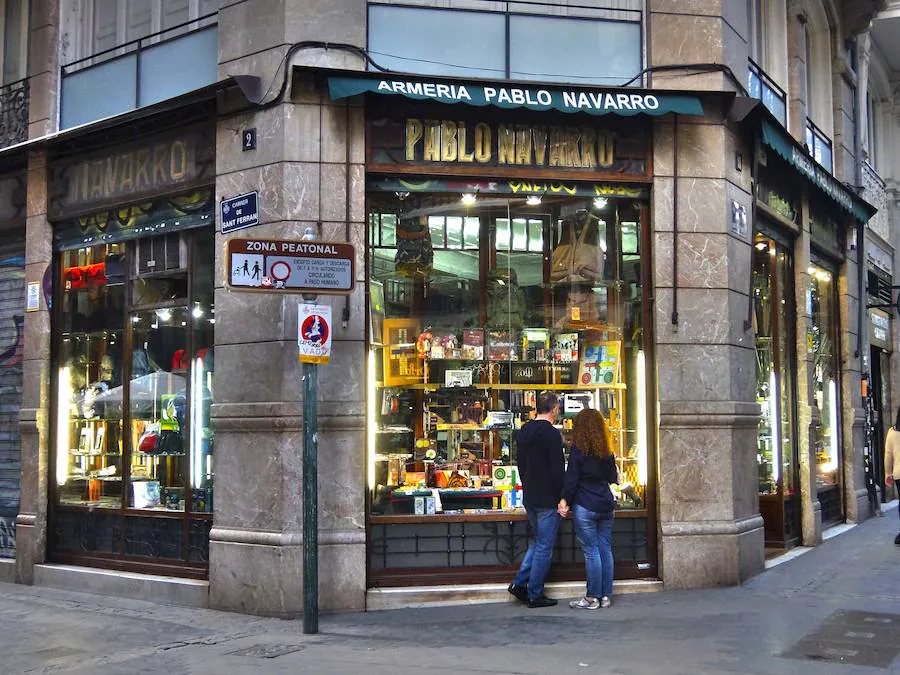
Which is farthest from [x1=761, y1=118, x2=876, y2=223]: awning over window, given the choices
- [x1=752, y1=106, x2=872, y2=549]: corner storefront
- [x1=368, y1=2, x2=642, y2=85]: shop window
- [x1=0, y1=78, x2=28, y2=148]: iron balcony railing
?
[x1=0, y1=78, x2=28, y2=148]: iron balcony railing

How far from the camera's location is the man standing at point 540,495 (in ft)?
28.8

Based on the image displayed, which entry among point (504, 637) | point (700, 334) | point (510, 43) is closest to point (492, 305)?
point (700, 334)

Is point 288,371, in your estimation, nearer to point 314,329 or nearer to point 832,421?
point 314,329

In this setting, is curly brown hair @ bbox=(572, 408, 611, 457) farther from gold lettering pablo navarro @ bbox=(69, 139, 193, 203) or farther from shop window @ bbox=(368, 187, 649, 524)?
gold lettering pablo navarro @ bbox=(69, 139, 193, 203)

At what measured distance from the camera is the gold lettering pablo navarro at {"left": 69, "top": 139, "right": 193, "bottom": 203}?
10109 mm

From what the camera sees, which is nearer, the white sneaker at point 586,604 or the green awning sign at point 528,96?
the white sneaker at point 586,604

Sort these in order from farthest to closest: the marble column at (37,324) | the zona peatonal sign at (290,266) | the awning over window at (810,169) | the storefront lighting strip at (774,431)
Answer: the storefront lighting strip at (774,431)
the marble column at (37,324)
the awning over window at (810,169)
the zona peatonal sign at (290,266)

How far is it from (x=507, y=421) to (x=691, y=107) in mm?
3519

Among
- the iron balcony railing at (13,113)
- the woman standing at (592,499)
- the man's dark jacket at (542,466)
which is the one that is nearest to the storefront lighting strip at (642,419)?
the woman standing at (592,499)

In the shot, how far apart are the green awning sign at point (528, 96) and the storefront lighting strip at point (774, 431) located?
13.2 ft

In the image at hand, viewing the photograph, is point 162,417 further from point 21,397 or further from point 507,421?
point 507,421

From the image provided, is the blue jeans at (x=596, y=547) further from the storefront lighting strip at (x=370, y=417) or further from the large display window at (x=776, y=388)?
the large display window at (x=776, y=388)

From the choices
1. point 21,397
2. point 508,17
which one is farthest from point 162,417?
point 508,17

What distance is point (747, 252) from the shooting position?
10.4 meters
